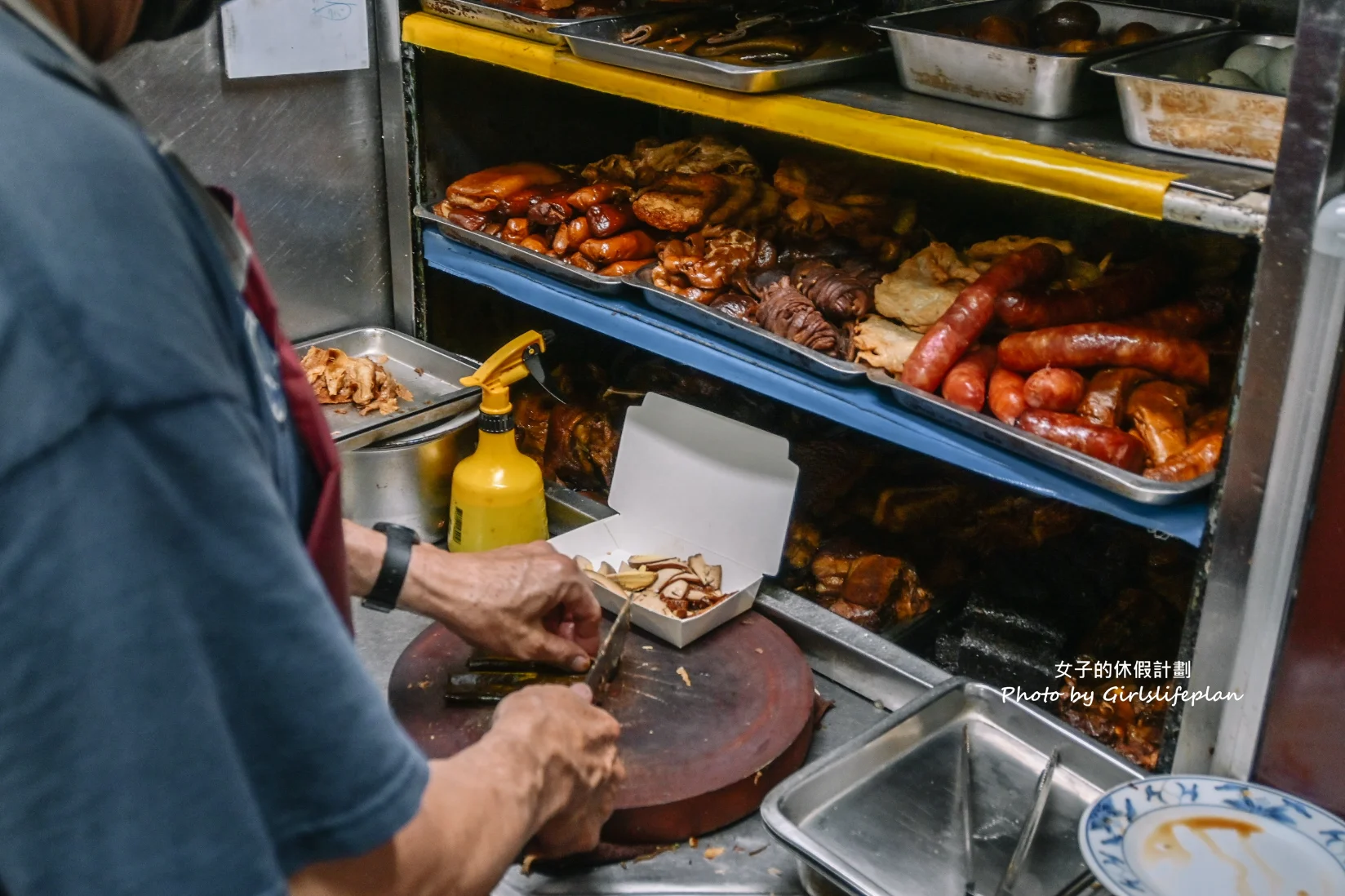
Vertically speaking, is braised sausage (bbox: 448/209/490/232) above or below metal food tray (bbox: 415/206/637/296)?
above

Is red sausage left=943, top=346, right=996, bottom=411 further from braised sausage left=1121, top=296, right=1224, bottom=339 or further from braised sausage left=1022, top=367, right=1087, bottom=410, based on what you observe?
braised sausage left=1121, top=296, right=1224, bottom=339

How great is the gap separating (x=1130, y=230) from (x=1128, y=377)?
0.66 m

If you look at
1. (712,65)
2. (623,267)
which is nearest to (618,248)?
(623,267)

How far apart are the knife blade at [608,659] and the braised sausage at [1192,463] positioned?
2.83 feet

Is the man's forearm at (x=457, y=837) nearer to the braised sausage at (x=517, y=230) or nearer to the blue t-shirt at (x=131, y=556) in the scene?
the blue t-shirt at (x=131, y=556)

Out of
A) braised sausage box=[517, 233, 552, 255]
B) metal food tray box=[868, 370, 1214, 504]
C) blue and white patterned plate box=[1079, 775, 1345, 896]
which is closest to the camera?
blue and white patterned plate box=[1079, 775, 1345, 896]

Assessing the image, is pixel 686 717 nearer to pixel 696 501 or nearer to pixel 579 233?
pixel 696 501

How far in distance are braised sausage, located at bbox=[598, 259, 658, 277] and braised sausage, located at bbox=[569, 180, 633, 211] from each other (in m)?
0.20

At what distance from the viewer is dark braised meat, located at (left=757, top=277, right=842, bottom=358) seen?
7.20 feet

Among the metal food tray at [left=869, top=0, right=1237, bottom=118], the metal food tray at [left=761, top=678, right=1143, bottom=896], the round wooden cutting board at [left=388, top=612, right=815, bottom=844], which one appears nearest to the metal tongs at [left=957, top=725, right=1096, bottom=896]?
the metal food tray at [left=761, top=678, right=1143, bottom=896]

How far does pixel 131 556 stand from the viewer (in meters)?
0.75

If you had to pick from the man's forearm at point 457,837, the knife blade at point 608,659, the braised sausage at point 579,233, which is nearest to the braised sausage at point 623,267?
the braised sausage at point 579,233

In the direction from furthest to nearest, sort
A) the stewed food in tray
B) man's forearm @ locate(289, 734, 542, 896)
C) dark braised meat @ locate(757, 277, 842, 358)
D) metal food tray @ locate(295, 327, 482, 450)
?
metal food tray @ locate(295, 327, 482, 450)
dark braised meat @ locate(757, 277, 842, 358)
the stewed food in tray
man's forearm @ locate(289, 734, 542, 896)

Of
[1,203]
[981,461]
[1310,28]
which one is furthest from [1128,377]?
[1,203]
